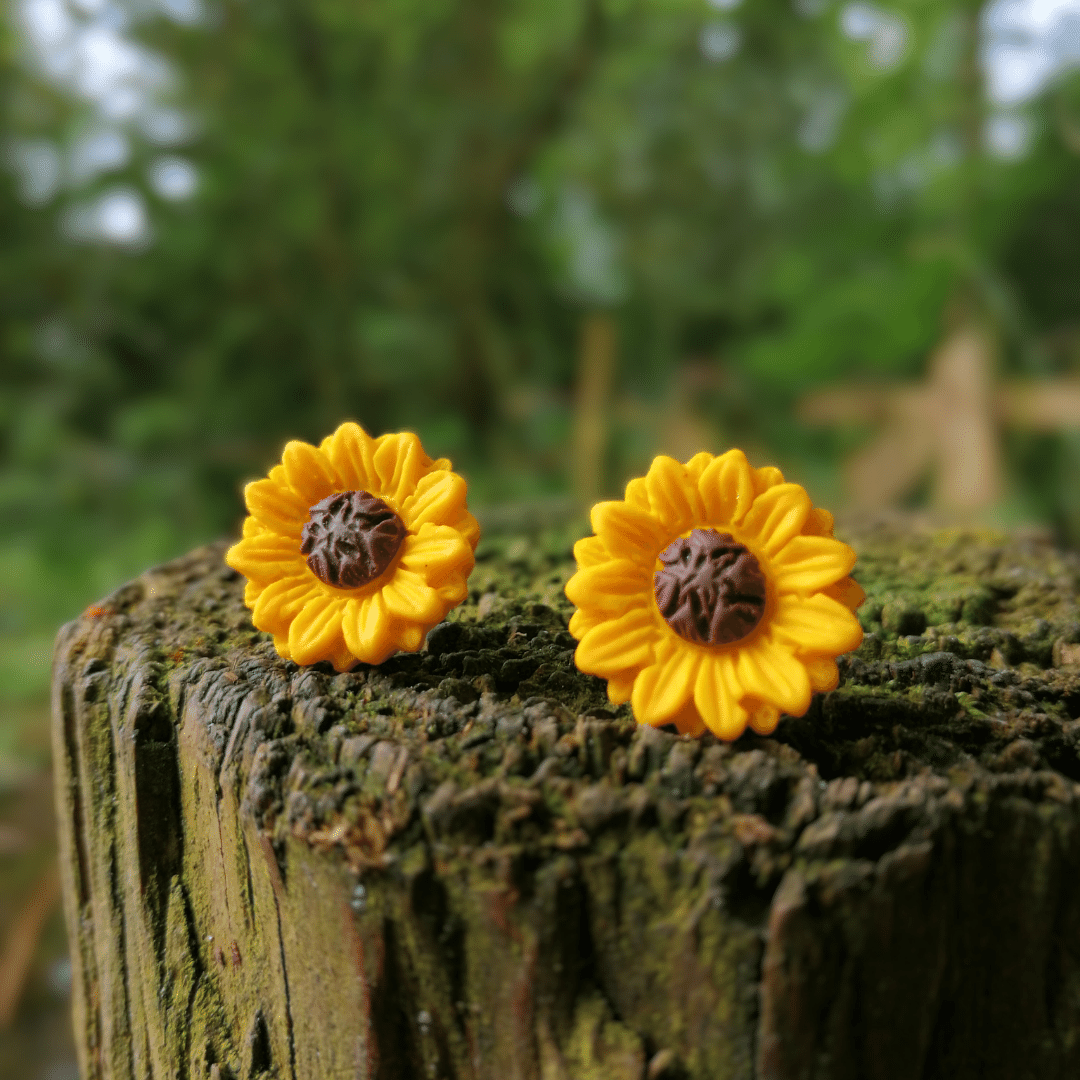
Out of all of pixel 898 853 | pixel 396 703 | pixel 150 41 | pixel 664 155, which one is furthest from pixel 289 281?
pixel 898 853

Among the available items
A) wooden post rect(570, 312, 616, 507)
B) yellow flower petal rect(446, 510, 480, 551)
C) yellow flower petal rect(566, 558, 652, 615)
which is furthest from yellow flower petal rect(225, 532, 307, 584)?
wooden post rect(570, 312, 616, 507)

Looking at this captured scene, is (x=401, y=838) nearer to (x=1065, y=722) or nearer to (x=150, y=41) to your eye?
(x=1065, y=722)

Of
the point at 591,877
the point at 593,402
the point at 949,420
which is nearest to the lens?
the point at 591,877

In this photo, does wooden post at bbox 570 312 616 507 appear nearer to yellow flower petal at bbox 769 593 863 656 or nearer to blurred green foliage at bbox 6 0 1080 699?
blurred green foliage at bbox 6 0 1080 699

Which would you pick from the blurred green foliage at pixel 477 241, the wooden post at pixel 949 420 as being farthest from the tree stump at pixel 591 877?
the wooden post at pixel 949 420

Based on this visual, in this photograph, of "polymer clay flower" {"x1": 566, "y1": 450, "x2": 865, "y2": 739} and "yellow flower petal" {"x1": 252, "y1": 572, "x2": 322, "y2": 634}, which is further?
"yellow flower petal" {"x1": 252, "y1": 572, "x2": 322, "y2": 634}

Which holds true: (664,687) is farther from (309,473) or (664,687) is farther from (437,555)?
(309,473)

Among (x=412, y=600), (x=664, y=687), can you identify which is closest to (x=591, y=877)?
(x=664, y=687)
